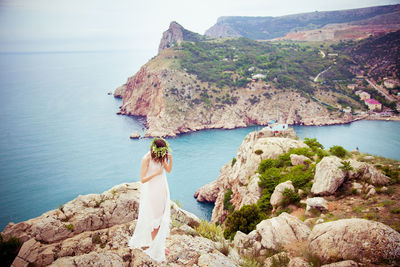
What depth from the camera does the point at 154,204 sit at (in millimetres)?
5789

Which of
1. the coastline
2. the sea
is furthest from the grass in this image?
the coastline

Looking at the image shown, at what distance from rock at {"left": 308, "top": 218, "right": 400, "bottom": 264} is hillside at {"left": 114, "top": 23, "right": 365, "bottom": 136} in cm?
6408

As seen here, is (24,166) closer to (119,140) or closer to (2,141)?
(2,141)

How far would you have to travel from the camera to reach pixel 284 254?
23.2 feet

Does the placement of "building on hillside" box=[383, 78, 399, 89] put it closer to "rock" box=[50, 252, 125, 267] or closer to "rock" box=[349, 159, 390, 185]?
"rock" box=[349, 159, 390, 185]

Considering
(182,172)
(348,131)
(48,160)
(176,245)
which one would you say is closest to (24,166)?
(48,160)

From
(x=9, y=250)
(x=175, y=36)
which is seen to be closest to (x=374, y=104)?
(x=9, y=250)

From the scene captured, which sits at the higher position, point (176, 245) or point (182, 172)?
point (176, 245)

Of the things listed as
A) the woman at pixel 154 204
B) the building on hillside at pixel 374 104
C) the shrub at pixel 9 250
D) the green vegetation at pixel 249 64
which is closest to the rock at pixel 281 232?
the woman at pixel 154 204

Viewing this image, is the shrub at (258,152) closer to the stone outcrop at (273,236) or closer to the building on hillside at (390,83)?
the stone outcrop at (273,236)

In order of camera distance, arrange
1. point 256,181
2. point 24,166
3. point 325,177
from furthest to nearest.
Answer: point 24,166, point 256,181, point 325,177

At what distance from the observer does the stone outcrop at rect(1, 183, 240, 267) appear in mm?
5566

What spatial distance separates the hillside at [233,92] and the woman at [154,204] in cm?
6360

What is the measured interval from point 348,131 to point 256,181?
208 feet
